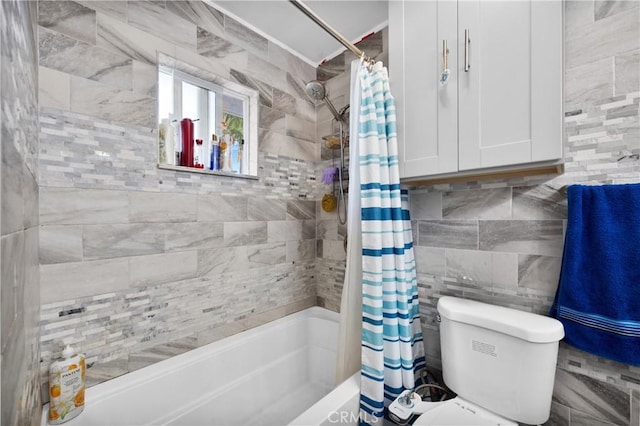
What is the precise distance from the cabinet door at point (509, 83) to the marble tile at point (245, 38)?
1.21 m

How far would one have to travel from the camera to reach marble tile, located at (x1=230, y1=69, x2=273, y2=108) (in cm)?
165

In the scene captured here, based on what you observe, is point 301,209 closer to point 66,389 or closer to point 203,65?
point 203,65

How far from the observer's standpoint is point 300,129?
2.01 metres

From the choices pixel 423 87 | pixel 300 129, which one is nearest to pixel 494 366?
pixel 423 87

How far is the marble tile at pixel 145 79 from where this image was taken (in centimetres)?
125

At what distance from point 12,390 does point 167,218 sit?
90cm

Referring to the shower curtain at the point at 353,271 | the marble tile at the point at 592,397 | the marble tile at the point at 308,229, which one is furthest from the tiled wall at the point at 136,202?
the marble tile at the point at 592,397

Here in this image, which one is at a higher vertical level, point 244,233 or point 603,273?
point 244,233

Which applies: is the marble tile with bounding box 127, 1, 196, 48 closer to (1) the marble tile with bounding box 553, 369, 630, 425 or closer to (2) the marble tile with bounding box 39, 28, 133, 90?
(2) the marble tile with bounding box 39, 28, 133, 90

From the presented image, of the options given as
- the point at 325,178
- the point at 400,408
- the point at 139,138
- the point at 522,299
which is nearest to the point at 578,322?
the point at 522,299

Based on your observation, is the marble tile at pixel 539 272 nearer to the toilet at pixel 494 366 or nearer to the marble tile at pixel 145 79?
the toilet at pixel 494 366

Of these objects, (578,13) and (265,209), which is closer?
(578,13)

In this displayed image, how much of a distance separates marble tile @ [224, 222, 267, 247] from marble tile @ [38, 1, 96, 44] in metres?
1.04

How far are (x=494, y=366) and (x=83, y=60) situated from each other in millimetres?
2114
